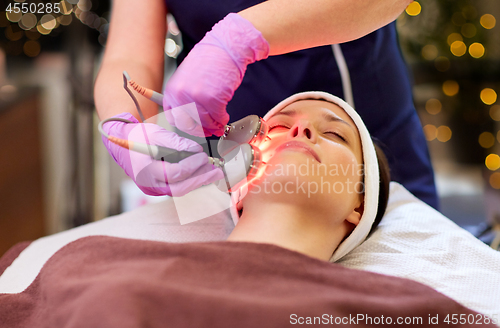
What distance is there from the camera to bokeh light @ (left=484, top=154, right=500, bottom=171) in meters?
3.52

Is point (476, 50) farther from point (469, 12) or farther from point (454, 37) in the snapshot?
point (469, 12)

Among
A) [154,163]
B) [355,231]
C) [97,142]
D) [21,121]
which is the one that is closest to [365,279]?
[355,231]

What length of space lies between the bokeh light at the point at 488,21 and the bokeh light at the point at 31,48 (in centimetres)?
427

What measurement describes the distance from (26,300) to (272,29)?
919 mm

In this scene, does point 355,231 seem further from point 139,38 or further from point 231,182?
point 139,38

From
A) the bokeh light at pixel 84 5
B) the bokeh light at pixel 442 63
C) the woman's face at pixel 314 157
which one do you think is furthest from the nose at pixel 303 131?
the bokeh light at pixel 442 63

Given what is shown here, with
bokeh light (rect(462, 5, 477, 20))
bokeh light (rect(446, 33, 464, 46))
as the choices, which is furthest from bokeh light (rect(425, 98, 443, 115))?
bokeh light (rect(462, 5, 477, 20))

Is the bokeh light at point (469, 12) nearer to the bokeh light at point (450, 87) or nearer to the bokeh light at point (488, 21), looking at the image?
the bokeh light at point (488, 21)

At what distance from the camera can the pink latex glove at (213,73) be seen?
2.78 ft

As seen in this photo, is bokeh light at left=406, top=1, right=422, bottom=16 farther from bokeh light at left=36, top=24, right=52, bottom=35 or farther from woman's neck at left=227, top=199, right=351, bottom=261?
woman's neck at left=227, top=199, right=351, bottom=261

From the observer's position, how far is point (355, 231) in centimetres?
108

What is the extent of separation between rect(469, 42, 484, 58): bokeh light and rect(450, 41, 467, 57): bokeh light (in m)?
0.07

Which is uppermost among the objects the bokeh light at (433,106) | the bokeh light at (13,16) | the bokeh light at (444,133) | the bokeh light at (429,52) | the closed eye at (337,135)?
the bokeh light at (13,16)

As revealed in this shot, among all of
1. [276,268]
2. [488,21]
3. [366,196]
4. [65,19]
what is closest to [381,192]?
[366,196]
